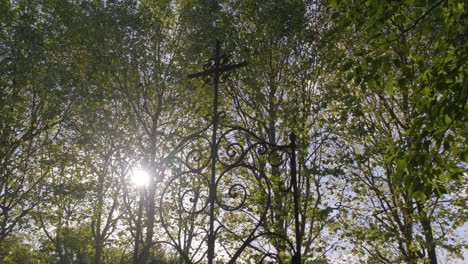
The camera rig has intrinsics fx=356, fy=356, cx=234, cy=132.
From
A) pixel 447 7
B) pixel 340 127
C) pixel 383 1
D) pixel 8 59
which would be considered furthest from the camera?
pixel 8 59

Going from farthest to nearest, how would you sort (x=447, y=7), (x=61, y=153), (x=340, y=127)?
1. (x=61, y=153)
2. (x=340, y=127)
3. (x=447, y=7)

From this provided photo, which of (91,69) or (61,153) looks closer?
(91,69)

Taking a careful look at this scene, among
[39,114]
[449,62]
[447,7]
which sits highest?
[39,114]

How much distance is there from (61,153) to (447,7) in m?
12.7

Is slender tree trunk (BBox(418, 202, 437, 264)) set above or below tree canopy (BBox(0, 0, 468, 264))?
below

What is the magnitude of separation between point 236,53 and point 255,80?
3.92 ft

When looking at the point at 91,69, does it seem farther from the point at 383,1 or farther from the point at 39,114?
the point at 383,1

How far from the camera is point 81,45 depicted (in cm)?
1189

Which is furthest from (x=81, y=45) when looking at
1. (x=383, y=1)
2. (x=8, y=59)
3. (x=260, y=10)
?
(x=383, y=1)

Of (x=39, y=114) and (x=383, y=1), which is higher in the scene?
(x=39, y=114)

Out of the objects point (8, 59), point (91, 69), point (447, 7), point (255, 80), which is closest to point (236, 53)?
point (255, 80)

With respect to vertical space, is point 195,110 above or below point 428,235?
above

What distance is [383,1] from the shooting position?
131 inches

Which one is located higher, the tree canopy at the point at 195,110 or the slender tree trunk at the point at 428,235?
the tree canopy at the point at 195,110
